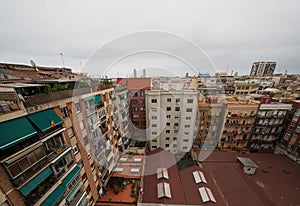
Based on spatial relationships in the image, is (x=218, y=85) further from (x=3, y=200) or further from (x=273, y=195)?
(x=3, y=200)

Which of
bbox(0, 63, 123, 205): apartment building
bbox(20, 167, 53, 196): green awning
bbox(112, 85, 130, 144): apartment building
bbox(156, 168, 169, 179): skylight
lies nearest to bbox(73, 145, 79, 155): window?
bbox(0, 63, 123, 205): apartment building

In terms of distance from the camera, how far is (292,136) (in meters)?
14.7

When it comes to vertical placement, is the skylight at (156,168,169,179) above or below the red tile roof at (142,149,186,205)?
above

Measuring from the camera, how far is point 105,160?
33.1ft

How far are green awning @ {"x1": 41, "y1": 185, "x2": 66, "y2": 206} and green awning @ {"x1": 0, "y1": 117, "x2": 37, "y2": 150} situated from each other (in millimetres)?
3073

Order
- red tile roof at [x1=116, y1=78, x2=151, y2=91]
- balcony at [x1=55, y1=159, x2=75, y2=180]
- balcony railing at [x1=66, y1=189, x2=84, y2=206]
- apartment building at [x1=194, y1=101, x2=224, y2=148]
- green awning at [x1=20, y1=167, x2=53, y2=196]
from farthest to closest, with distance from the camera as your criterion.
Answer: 1. red tile roof at [x1=116, y1=78, x2=151, y2=91]
2. apartment building at [x1=194, y1=101, x2=224, y2=148]
3. balcony railing at [x1=66, y1=189, x2=84, y2=206]
4. balcony at [x1=55, y1=159, x2=75, y2=180]
5. green awning at [x1=20, y1=167, x2=53, y2=196]

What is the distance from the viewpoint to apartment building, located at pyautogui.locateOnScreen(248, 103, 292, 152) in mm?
15172

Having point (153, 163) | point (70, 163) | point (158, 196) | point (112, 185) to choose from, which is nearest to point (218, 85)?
point (153, 163)

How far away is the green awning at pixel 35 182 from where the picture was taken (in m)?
3.97

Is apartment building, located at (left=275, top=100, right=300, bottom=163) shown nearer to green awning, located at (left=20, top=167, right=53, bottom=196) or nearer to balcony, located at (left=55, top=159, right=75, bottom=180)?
balcony, located at (left=55, top=159, right=75, bottom=180)

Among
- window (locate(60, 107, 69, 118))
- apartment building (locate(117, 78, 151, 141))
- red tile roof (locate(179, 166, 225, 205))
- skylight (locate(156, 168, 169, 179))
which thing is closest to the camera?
window (locate(60, 107, 69, 118))

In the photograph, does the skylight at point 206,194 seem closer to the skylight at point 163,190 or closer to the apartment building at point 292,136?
the skylight at point 163,190

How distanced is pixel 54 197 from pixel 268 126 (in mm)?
23740

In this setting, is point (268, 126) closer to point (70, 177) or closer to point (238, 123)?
point (238, 123)
